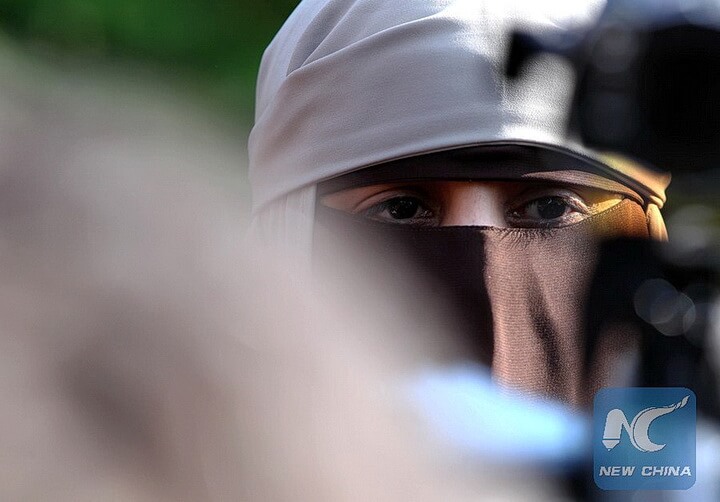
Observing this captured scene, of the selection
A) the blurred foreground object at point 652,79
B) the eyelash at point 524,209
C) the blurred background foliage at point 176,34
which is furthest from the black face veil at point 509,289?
the blurred background foliage at point 176,34

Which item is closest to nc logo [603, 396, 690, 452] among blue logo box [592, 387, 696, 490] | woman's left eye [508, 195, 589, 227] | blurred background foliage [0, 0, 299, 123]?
blue logo box [592, 387, 696, 490]

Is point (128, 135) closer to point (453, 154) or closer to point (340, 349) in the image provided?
point (340, 349)

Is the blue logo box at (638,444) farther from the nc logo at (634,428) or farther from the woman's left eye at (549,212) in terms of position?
the woman's left eye at (549,212)

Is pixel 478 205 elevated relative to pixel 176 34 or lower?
lower

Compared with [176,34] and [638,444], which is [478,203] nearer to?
[638,444]

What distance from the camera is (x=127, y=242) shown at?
0.44 m

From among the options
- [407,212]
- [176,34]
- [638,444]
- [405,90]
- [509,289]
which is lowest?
[638,444]

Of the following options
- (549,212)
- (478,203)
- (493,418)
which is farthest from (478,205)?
(493,418)

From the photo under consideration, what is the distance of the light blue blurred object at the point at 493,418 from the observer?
1.18 metres

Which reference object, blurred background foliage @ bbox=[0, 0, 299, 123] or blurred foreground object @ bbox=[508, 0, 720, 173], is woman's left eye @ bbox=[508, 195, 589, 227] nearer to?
blurred foreground object @ bbox=[508, 0, 720, 173]

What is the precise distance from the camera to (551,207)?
1286 millimetres

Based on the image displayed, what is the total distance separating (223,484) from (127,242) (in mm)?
152

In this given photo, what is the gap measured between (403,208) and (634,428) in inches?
17.5

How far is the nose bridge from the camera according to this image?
49.8 inches
